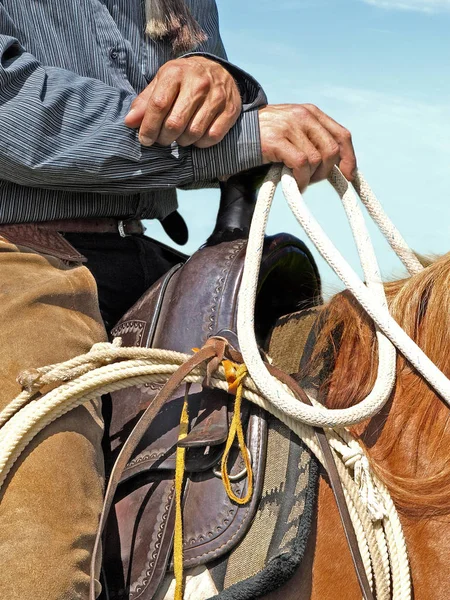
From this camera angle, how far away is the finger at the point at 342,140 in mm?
1351

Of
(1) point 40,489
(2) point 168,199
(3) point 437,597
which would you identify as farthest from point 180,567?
(2) point 168,199

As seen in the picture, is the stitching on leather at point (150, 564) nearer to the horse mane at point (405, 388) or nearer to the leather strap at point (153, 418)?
the leather strap at point (153, 418)

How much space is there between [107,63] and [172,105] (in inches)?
13.0

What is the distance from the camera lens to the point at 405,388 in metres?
1.19

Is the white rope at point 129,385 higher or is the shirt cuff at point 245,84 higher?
the shirt cuff at point 245,84

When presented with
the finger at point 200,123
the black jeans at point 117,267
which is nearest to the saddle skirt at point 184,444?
the black jeans at point 117,267

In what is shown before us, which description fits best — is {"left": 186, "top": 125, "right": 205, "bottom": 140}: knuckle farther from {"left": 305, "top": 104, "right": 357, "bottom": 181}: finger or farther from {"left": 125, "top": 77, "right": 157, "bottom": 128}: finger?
{"left": 305, "top": 104, "right": 357, "bottom": 181}: finger

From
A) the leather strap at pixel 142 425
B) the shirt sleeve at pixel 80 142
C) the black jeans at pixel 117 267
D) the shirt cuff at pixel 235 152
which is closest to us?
the leather strap at pixel 142 425

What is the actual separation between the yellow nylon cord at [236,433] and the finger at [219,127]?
415 millimetres

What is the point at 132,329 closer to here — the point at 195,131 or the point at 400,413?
the point at 195,131

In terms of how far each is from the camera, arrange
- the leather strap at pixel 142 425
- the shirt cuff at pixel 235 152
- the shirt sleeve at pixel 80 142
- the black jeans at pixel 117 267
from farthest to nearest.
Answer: the black jeans at pixel 117 267 → the shirt cuff at pixel 235 152 → the shirt sleeve at pixel 80 142 → the leather strap at pixel 142 425

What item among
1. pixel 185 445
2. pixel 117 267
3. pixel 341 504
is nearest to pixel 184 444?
pixel 185 445

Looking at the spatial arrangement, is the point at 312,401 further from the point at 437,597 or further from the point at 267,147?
the point at 267,147

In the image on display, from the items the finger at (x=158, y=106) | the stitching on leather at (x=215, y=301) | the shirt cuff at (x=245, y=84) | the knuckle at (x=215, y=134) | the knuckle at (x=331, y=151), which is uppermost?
the shirt cuff at (x=245, y=84)
